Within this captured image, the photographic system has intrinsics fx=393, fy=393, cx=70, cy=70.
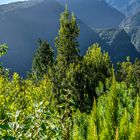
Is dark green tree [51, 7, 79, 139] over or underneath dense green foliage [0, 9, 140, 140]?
over

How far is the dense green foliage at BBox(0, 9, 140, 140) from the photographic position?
966cm

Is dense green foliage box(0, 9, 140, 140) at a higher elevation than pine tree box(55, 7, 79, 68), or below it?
below

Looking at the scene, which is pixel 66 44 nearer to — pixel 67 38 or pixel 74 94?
pixel 67 38

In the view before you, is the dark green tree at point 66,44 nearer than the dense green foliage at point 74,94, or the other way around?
the dense green foliage at point 74,94

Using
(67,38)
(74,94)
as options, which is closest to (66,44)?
(67,38)

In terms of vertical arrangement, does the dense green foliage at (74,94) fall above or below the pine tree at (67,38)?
below

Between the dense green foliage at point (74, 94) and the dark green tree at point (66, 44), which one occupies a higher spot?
the dark green tree at point (66, 44)

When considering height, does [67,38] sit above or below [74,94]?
above

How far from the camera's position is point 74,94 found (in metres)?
44.3

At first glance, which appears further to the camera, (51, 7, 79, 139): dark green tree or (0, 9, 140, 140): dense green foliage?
(51, 7, 79, 139): dark green tree

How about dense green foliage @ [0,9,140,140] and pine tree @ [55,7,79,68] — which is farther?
pine tree @ [55,7,79,68]

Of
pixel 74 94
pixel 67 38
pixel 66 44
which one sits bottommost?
pixel 74 94

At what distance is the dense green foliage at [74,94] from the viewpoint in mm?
9656

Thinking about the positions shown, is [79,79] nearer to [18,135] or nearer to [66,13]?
[66,13]
